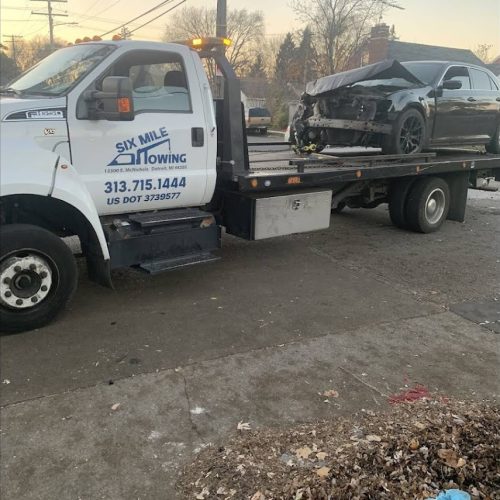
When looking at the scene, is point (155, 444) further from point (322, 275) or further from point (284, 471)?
point (322, 275)

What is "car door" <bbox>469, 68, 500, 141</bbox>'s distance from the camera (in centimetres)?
907

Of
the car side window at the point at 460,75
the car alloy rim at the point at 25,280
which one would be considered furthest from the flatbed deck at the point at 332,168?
the car alloy rim at the point at 25,280

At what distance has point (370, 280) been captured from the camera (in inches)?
244

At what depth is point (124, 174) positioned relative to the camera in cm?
486

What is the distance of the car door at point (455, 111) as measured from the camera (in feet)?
27.2

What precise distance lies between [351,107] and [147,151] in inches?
158

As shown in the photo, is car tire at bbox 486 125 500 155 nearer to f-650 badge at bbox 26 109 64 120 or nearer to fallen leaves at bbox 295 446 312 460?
f-650 badge at bbox 26 109 64 120

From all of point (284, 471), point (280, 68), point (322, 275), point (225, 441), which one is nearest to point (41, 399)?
point (225, 441)

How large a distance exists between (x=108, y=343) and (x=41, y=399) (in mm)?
905

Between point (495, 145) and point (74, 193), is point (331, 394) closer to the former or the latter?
point (74, 193)

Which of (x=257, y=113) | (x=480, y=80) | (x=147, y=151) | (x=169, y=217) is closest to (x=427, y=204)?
(x=480, y=80)

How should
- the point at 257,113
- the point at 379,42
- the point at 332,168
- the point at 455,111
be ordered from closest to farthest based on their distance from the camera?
the point at 332,168 → the point at 455,111 → the point at 257,113 → the point at 379,42

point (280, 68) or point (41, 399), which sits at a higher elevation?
point (280, 68)

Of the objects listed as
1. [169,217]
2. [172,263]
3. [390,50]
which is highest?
[390,50]
